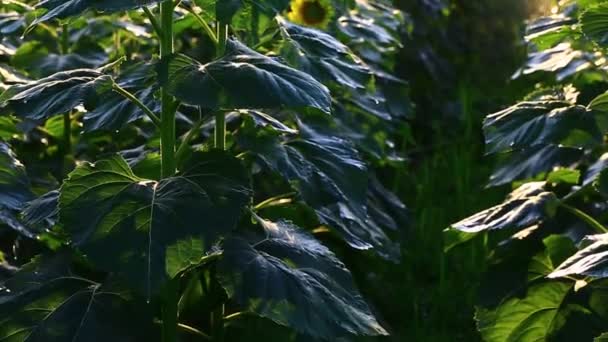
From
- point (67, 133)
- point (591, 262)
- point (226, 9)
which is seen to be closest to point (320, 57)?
point (226, 9)

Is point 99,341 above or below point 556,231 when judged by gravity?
above

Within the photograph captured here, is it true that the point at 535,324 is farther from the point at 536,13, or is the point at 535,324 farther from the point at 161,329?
the point at 536,13

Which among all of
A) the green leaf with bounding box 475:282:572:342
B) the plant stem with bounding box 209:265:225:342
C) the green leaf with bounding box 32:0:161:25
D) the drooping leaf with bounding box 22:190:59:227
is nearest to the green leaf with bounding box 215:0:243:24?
the green leaf with bounding box 32:0:161:25

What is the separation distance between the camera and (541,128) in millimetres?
2475

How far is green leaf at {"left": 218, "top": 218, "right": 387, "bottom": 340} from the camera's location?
75.0 inches

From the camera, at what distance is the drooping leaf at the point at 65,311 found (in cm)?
196

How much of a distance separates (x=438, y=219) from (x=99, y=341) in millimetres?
2560

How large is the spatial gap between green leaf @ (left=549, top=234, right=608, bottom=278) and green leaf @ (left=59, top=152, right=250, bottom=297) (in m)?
0.64

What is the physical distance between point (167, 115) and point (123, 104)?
164mm

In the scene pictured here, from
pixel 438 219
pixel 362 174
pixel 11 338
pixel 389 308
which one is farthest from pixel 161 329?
pixel 438 219

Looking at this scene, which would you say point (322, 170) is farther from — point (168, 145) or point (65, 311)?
point (65, 311)

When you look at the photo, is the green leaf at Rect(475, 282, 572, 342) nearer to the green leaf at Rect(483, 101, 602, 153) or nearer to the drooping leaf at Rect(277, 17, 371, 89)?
the green leaf at Rect(483, 101, 602, 153)

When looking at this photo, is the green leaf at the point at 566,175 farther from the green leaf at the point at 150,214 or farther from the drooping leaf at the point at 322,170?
the green leaf at the point at 150,214

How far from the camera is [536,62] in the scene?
3.20 metres
